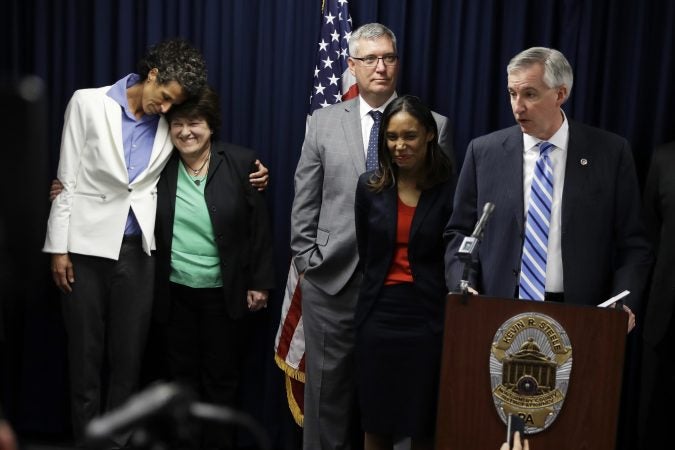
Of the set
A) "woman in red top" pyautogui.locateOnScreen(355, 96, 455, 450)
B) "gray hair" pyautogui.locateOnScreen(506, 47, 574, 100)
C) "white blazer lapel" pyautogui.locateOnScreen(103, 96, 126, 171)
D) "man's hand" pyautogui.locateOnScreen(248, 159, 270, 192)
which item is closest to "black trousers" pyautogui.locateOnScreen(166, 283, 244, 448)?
"man's hand" pyautogui.locateOnScreen(248, 159, 270, 192)

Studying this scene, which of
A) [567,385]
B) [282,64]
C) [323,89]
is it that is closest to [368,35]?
[323,89]

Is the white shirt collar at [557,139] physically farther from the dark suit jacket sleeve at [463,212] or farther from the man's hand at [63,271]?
the man's hand at [63,271]

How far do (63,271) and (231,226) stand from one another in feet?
2.48

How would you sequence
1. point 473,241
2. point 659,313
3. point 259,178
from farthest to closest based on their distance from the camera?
point 259,178, point 659,313, point 473,241

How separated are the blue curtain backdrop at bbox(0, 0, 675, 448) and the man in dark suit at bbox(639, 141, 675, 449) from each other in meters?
0.30

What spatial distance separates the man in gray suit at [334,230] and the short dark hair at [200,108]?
446 millimetres

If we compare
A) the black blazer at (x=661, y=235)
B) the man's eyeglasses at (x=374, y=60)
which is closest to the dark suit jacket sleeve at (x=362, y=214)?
the man's eyeglasses at (x=374, y=60)

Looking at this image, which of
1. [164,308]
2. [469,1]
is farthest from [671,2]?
[164,308]

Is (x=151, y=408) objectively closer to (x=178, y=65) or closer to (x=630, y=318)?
(x=630, y=318)

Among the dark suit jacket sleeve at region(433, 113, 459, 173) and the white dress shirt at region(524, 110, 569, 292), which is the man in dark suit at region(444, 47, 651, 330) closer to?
the white dress shirt at region(524, 110, 569, 292)

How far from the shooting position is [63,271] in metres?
4.12

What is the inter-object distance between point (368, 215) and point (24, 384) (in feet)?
7.16

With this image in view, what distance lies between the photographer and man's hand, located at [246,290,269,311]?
14.3 ft

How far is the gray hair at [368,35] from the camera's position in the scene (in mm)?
4000
